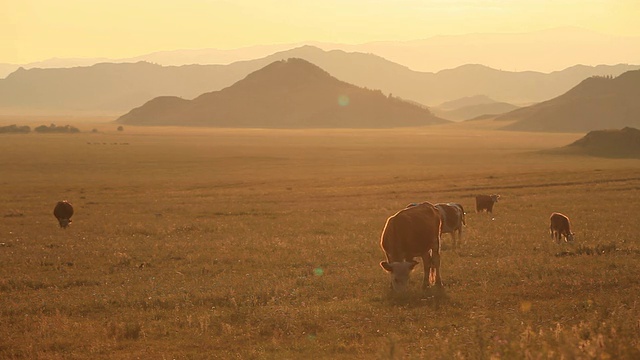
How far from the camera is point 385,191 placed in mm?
49531

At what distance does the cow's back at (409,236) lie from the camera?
1595 centimetres

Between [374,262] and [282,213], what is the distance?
16.8 metres

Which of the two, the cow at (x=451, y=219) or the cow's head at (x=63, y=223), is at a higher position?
the cow at (x=451, y=219)

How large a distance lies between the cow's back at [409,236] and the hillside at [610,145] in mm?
89620

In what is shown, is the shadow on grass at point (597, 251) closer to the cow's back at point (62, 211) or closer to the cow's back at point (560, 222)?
the cow's back at point (560, 222)

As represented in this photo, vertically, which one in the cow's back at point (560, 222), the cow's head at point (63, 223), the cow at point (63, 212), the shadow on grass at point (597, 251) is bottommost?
the cow's head at point (63, 223)

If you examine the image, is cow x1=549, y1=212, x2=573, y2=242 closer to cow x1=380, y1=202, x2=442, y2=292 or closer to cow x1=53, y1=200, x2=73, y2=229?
cow x1=380, y1=202, x2=442, y2=292

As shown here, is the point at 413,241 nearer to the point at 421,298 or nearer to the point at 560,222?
the point at 421,298

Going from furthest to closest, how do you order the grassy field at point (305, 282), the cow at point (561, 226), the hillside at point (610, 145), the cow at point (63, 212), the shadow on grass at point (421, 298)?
the hillside at point (610, 145)
the cow at point (63, 212)
the cow at point (561, 226)
the shadow on grass at point (421, 298)
the grassy field at point (305, 282)

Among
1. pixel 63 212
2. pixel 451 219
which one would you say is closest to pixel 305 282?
pixel 451 219

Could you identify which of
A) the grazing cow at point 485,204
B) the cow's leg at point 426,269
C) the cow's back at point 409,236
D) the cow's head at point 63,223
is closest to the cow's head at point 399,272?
the cow's back at point 409,236

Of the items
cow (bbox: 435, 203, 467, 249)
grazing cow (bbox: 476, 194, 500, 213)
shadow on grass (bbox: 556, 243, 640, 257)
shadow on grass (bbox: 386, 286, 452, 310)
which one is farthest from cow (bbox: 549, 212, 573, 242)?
grazing cow (bbox: 476, 194, 500, 213)

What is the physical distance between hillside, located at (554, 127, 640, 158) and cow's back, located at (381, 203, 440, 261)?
3528 inches

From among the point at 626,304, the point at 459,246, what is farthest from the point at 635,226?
the point at 626,304
